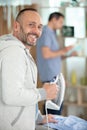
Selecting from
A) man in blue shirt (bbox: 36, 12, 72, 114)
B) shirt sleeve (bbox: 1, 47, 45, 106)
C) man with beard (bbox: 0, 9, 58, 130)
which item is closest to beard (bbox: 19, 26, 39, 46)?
man with beard (bbox: 0, 9, 58, 130)

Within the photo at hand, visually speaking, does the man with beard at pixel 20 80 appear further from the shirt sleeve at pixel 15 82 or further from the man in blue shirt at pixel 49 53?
the man in blue shirt at pixel 49 53

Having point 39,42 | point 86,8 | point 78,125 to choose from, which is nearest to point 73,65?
point 86,8

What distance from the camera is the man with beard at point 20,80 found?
4.14 feet

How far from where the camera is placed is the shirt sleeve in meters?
1.25

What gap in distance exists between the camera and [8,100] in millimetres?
1261

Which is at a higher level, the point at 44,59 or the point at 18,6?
the point at 18,6

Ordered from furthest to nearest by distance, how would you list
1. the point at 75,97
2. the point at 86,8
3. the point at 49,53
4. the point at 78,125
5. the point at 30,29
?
the point at 75,97 → the point at 86,8 → the point at 49,53 → the point at 78,125 → the point at 30,29

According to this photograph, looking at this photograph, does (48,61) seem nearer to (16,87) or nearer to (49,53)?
(49,53)

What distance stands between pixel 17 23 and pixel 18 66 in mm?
257

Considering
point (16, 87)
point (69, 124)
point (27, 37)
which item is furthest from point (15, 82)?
point (69, 124)

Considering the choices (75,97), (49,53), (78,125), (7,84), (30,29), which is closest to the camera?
(7,84)

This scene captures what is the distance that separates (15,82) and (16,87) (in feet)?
0.07

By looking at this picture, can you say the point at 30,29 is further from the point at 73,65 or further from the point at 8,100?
the point at 73,65

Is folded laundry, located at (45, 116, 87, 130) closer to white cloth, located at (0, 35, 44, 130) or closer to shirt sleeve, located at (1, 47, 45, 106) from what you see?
white cloth, located at (0, 35, 44, 130)
